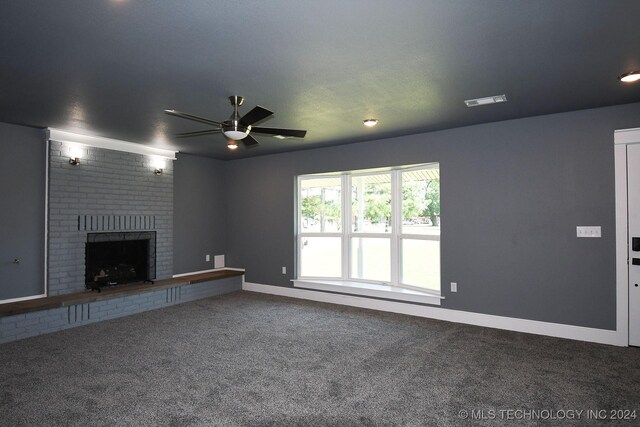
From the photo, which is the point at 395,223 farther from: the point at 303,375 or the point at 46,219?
the point at 46,219

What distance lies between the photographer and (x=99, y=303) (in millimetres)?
4859

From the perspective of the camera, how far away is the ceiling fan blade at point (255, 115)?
9.60 feet

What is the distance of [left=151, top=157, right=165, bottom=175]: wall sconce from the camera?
19.7 ft

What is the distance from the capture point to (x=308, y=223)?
6.41 metres

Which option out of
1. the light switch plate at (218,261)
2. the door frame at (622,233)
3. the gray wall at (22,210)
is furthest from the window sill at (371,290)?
the gray wall at (22,210)

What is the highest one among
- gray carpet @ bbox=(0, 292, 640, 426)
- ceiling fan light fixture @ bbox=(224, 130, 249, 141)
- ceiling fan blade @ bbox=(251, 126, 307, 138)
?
ceiling fan blade @ bbox=(251, 126, 307, 138)

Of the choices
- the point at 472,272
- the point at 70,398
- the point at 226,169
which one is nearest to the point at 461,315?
the point at 472,272

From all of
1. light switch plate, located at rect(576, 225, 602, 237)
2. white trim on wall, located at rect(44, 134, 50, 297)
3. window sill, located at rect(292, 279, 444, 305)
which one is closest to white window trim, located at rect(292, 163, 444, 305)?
window sill, located at rect(292, 279, 444, 305)

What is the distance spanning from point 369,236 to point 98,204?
406 centimetres

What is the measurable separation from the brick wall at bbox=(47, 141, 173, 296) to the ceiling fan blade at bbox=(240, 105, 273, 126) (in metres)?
3.22

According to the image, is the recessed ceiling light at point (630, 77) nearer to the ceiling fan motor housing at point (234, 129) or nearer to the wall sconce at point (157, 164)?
the ceiling fan motor housing at point (234, 129)

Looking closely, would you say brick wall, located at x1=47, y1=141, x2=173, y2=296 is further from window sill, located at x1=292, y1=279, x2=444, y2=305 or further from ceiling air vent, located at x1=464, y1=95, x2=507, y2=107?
ceiling air vent, located at x1=464, y1=95, x2=507, y2=107

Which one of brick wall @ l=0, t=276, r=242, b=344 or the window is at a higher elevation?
the window

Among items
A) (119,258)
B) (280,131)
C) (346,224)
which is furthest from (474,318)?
(119,258)
